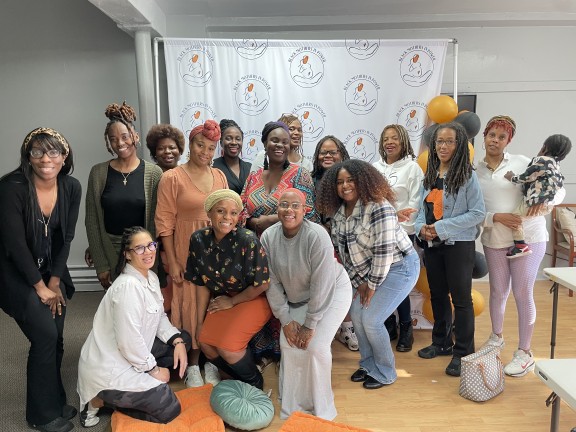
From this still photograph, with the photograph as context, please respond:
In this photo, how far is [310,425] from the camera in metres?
2.19

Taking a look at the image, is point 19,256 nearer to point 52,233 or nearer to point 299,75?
point 52,233

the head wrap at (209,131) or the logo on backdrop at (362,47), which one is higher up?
the logo on backdrop at (362,47)

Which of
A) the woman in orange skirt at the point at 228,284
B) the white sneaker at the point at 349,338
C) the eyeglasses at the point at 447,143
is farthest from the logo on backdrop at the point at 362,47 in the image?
the white sneaker at the point at 349,338

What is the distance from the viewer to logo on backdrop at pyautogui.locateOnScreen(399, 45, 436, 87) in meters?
4.00

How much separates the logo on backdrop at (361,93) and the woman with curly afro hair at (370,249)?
1809 mm

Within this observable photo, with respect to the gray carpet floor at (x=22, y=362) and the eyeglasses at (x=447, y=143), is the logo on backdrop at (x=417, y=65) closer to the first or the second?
the eyeglasses at (x=447, y=143)

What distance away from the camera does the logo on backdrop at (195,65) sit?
3939mm

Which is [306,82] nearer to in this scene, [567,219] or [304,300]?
[304,300]

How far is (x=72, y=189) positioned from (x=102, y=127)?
7.73 feet

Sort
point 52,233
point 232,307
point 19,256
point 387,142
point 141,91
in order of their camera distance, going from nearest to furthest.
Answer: point 19,256
point 52,233
point 232,307
point 387,142
point 141,91

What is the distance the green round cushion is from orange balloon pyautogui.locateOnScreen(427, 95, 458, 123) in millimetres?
2834

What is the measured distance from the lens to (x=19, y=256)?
6.77 ft

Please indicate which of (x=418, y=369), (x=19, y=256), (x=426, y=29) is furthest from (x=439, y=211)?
(x=426, y=29)

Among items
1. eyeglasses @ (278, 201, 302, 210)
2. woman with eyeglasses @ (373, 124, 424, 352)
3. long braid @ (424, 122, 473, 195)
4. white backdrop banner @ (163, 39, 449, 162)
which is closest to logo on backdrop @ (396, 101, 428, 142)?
white backdrop banner @ (163, 39, 449, 162)
